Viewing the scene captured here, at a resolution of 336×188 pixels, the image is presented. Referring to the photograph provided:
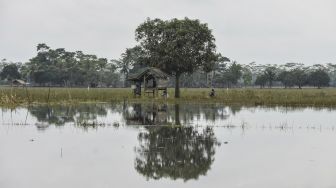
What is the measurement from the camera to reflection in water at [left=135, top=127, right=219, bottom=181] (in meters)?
13.1

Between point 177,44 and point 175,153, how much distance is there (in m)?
43.3

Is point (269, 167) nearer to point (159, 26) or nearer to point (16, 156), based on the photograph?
point (16, 156)

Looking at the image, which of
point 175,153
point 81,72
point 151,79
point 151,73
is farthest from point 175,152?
point 81,72

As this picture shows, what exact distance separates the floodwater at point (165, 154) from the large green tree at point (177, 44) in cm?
3314

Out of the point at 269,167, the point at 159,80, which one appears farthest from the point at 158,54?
the point at 269,167

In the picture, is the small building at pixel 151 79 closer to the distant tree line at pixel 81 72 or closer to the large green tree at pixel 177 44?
the large green tree at pixel 177 44

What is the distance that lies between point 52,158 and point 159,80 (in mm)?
43620

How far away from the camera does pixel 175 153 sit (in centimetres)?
1580

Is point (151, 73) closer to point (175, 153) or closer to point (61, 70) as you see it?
point (175, 153)

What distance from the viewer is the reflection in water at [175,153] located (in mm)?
13133

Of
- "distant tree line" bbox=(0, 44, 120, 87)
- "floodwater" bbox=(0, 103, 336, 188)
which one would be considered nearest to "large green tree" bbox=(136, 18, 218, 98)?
"floodwater" bbox=(0, 103, 336, 188)

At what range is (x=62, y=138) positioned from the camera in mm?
19141

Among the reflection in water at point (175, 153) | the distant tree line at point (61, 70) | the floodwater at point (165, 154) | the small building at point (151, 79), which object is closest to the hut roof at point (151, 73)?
the small building at point (151, 79)

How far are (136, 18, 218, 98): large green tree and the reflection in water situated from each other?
118 ft
